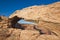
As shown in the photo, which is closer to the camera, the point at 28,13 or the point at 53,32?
the point at 53,32

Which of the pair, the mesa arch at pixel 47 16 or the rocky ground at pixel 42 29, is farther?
the mesa arch at pixel 47 16

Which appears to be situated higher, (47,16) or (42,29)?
(47,16)

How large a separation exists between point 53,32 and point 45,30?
50.9 inches

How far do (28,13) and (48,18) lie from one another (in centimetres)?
378

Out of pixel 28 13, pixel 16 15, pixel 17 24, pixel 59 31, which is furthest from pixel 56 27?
pixel 17 24

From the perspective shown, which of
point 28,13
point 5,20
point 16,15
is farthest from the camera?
point 5,20

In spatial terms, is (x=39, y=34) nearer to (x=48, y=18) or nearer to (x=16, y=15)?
(x=48, y=18)

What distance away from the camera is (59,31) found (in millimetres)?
17000

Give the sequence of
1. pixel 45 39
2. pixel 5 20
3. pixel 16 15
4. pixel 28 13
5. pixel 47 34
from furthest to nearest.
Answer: pixel 5 20 < pixel 16 15 < pixel 28 13 < pixel 47 34 < pixel 45 39

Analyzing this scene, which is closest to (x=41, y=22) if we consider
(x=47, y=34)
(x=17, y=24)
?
(x=47, y=34)

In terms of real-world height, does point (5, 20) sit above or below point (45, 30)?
above

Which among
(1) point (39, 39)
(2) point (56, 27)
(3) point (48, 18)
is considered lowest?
(1) point (39, 39)

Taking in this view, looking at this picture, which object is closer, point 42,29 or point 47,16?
point 47,16

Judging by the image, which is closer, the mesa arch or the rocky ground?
the rocky ground
